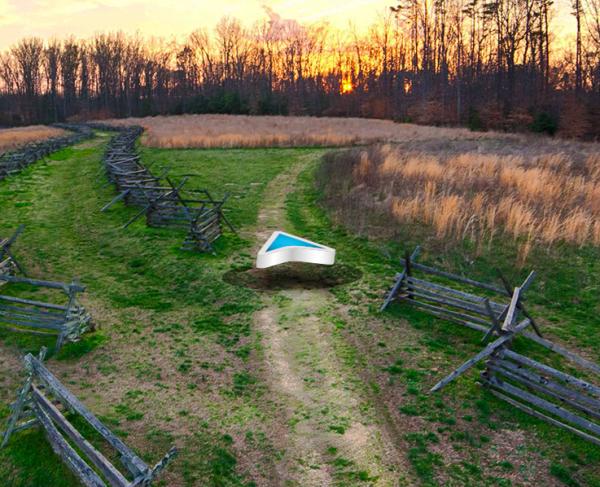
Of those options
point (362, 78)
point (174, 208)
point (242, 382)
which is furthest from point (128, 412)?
point (362, 78)

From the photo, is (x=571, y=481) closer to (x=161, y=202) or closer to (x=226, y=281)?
(x=226, y=281)

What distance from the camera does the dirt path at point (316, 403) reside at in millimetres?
6055

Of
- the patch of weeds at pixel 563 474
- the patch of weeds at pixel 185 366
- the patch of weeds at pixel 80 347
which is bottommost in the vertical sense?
the patch of weeds at pixel 563 474

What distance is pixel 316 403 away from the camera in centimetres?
734

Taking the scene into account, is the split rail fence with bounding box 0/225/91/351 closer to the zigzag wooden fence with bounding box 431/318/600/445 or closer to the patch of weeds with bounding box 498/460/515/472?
the zigzag wooden fence with bounding box 431/318/600/445

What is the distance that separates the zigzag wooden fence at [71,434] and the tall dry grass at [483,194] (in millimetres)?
9762

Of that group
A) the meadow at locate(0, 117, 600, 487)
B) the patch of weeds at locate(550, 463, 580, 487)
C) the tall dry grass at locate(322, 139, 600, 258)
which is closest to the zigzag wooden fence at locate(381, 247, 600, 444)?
the meadow at locate(0, 117, 600, 487)

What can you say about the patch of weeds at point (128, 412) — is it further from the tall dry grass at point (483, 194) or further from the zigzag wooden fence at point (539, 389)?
the tall dry grass at point (483, 194)

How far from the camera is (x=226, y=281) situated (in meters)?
11.9

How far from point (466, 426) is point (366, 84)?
270 feet

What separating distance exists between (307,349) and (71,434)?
407 centimetres

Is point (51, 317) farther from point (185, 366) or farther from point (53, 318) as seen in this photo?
point (185, 366)

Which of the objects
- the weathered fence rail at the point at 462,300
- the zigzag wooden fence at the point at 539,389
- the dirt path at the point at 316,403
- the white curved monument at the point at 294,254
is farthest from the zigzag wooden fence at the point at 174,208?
the zigzag wooden fence at the point at 539,389

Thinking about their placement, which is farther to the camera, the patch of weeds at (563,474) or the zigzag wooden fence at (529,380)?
the zigzag wooden fence at (529,380)
